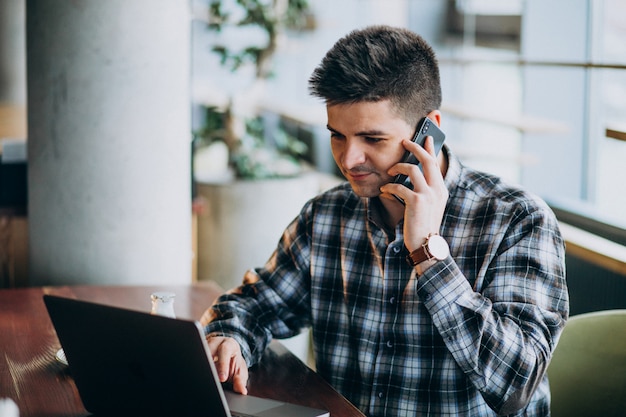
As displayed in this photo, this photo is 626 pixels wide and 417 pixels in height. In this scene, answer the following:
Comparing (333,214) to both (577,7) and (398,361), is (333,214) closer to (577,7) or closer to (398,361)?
(398,361)

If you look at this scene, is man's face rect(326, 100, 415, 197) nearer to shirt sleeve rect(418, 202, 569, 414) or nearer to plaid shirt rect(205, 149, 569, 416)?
plaid shirt rect(205, 149, 569, 416)

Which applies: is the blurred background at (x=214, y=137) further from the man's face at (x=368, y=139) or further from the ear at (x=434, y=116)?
the man's face at (x=368, y=139)

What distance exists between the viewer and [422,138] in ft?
5.73

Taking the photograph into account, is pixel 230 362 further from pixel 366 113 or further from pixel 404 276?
pixel 366 113

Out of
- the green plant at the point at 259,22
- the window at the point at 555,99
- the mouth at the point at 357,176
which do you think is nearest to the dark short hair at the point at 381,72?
the mouth at the point at 357,176

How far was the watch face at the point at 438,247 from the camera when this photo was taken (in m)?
1.58

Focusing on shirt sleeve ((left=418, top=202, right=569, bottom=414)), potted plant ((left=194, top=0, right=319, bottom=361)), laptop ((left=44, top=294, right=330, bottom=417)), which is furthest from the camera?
potted plant ((left=194, top=0, right=319, bottom=361))

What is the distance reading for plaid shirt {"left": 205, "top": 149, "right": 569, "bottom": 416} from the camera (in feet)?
5.09

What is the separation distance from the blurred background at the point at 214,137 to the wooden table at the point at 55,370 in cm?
45

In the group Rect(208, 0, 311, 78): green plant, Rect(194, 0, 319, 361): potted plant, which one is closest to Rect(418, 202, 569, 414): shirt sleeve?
Rect(194, 0, 319, 361): potted plant

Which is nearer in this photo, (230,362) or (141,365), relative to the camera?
(141,365)

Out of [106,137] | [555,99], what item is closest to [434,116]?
[106,137]

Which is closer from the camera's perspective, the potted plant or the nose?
the nose

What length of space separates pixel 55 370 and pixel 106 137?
3.61 ft
